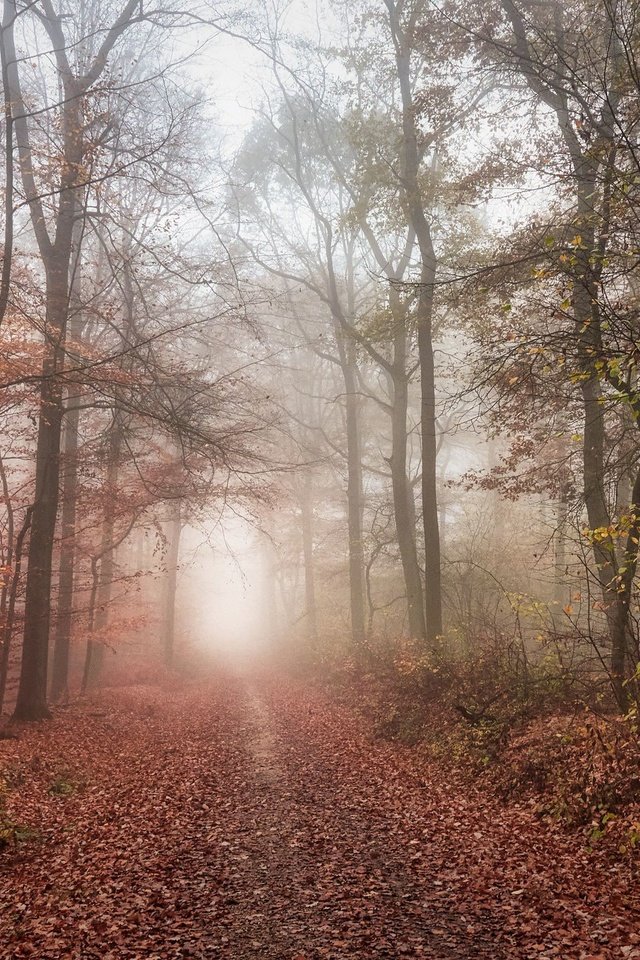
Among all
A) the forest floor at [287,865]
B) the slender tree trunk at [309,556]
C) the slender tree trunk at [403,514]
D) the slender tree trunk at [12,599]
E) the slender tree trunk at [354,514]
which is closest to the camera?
the forest floor at [287,865]

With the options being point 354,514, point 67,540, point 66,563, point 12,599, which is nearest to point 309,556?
point 354,514

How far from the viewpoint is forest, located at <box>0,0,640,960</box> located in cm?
518

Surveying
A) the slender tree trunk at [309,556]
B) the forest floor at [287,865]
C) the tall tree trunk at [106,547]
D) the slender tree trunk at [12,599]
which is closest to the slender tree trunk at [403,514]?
the forest floor at [287,865]

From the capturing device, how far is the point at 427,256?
41.9ft

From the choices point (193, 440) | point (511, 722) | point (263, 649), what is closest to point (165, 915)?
point (511, 722)

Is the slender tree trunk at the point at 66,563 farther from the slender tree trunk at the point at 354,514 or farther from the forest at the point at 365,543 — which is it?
the slender tree trunk at the point at 354,514

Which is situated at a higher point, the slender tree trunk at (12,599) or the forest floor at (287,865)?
the slender tree trunk at (12,599)

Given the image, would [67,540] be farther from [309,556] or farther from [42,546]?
[309,556]

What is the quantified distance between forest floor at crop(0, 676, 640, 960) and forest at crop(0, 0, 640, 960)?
4cm

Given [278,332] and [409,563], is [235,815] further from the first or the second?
[278,332]


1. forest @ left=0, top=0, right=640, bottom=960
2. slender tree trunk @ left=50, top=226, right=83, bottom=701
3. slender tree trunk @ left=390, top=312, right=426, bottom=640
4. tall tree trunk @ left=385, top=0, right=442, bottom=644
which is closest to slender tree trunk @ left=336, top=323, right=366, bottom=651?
forest @ left=0, top=0, right=640, bottom=960

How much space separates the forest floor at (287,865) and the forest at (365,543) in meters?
0.04

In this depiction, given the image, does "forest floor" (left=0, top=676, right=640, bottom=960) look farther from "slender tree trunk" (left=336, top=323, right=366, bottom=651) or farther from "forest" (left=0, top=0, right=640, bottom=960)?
"slender tree trunk" (left=336, top=323, right=366, bottom=651)

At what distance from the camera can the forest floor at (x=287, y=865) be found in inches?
175
